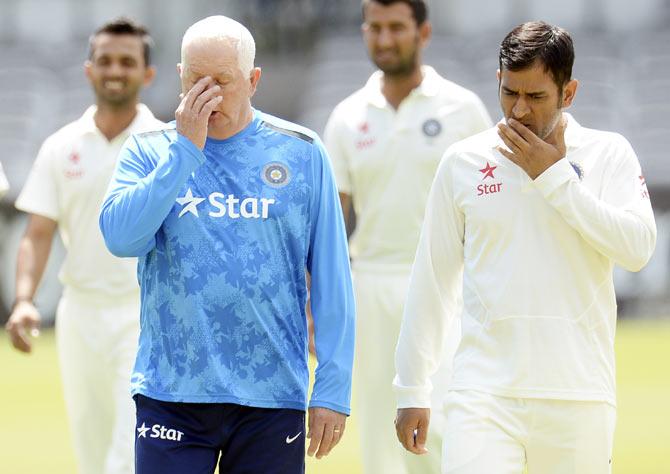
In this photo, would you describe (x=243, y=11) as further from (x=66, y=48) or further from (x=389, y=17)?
(x=389, y=17)

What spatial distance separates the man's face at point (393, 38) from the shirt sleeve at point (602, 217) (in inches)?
118

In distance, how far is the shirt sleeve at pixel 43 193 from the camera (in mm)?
7660

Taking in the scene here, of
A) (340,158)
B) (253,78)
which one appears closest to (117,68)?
(340,158)

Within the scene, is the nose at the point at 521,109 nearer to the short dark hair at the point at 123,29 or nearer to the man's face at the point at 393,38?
the man's face at the point at 393,38

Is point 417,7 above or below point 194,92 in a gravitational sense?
above

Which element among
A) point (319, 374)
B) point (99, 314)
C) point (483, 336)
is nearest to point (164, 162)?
point (319, 374)

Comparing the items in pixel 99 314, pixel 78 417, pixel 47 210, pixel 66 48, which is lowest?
pixel 78 417

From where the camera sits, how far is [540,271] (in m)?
4.89

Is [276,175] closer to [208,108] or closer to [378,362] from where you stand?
[208,108]

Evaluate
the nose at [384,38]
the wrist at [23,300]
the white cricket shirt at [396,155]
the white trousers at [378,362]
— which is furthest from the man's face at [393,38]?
the wrist at [23,300]

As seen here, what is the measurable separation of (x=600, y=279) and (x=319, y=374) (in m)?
0.95

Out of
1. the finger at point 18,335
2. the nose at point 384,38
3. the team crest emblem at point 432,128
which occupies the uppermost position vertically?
the nose at point 384,38

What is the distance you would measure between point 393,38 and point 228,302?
331 centimetres

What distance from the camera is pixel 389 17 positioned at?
25.6 ft
